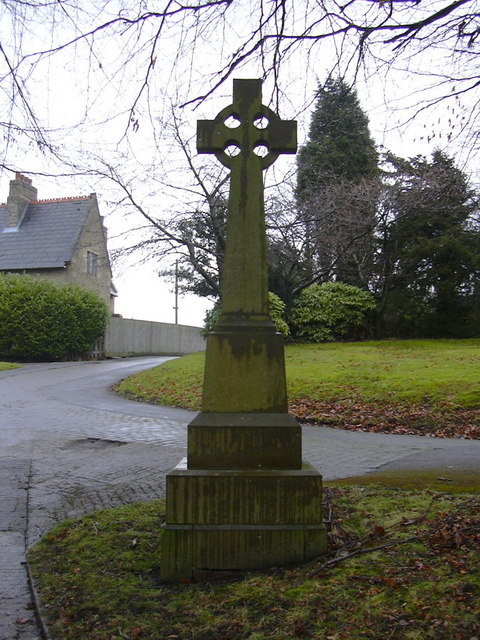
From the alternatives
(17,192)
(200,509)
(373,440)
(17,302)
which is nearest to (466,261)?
(373,440)

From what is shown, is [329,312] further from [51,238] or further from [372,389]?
[51,238]

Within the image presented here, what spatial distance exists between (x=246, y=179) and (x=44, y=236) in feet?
100

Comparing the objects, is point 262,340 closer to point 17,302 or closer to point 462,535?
point 462,535

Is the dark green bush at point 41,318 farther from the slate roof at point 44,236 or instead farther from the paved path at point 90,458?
the paved path at point 90,458

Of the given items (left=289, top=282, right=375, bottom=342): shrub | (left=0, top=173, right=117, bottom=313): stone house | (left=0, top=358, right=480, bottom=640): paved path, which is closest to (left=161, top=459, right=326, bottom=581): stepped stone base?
(left=0, top=358, right=480, bottom=640): paved path

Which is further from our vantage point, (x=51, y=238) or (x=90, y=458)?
(x=51, y=238)

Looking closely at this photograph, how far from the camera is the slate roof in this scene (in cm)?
3053

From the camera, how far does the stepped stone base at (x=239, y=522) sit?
10.4ft

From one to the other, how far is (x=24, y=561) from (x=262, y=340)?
2.18m

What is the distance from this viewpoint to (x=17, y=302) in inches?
954

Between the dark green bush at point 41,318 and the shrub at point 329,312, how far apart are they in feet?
35.5

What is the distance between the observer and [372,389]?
456 inches

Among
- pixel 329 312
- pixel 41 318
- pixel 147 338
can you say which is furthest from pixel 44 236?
pixel 329 312

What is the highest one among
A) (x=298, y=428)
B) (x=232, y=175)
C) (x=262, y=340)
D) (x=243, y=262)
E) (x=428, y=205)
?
(x=428, y=205)
